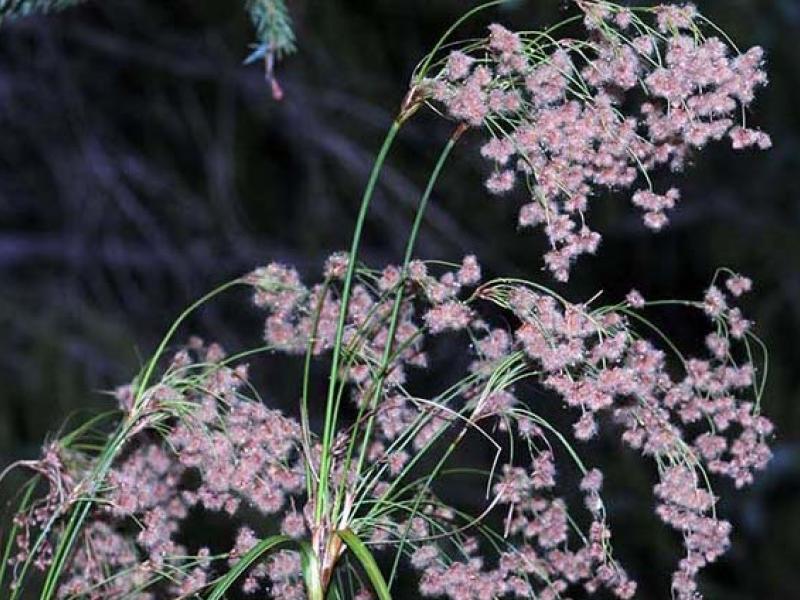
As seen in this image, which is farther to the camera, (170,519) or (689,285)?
(689,285)

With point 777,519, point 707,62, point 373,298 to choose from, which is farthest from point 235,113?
point 707,62

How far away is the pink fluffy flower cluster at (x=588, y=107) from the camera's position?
97 cm

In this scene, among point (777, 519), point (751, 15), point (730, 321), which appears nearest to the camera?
point (730, 321)

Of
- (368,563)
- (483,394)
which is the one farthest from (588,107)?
(368,563)

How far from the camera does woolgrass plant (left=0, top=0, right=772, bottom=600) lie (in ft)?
3.18

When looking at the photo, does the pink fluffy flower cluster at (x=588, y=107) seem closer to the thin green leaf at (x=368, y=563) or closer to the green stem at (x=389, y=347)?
the green stem at (x=389, y=347)

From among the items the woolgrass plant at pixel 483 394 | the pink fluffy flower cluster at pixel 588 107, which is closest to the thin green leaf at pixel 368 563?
the woolgrass plant at pixel 483 394

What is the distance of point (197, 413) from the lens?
3.40 feet

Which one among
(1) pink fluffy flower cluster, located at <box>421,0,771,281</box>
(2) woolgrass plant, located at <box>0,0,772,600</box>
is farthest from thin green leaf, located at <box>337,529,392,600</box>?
(1) pink fluffy flower cluster, located at <box>421,0,771,281</box>

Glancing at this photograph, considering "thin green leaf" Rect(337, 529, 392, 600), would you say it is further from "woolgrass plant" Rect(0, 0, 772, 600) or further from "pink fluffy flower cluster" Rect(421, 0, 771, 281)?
"pink fluffy flower cluster" Rect(421, 0, 771, 281)

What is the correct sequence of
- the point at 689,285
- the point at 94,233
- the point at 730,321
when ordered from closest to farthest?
the point at 730,321 < the point at 94,233 < the point at 689,285

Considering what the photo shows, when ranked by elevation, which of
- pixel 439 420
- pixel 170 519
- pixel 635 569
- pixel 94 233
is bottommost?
pixel 170 519

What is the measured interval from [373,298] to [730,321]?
0.28 m

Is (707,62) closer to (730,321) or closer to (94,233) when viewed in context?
(730,321)
